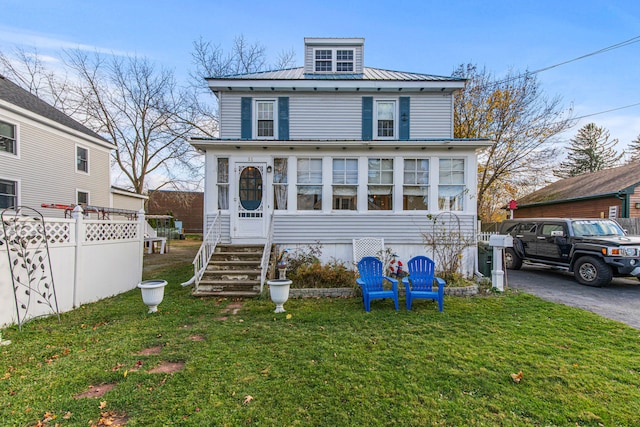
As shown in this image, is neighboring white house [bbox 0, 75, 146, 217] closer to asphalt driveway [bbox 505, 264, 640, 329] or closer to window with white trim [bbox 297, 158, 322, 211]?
window with white trim [bbox 297, 158, 322, 211]

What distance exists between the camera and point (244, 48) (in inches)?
724

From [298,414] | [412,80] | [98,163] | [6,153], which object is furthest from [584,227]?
[98,163]

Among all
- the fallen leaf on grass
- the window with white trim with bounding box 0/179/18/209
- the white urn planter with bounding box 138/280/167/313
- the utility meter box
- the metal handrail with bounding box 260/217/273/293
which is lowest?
the fallen leaf on grass

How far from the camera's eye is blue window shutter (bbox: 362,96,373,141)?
923 centimetres

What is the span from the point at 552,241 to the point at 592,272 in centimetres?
126

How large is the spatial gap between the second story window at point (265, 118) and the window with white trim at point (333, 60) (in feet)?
8.52

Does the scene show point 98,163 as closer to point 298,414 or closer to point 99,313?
point 99,313

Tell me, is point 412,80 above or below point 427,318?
above

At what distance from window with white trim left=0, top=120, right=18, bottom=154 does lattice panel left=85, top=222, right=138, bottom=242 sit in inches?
300

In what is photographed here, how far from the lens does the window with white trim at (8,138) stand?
10258mm

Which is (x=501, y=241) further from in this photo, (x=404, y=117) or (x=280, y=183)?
(x=280, y=183)

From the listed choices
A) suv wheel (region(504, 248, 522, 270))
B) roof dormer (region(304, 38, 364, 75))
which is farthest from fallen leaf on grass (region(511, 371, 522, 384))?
roof dormer (region(304, 38, 364, 75))

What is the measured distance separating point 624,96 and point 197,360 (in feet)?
65.8

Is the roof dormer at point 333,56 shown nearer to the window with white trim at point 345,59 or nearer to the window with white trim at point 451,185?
the window with white trim at point 345,59
